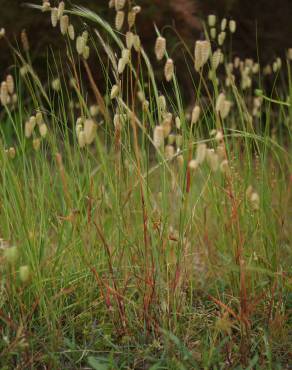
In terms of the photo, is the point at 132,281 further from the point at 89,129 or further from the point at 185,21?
the point at 185,21

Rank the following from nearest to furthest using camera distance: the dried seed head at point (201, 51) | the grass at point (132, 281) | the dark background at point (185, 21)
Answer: the dried seed head at point (201, 51) < the grass at point (132, 281) < the dark background at point (185, 21)

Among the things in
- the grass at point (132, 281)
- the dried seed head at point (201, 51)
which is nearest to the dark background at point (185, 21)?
the grass at point (132, 281)

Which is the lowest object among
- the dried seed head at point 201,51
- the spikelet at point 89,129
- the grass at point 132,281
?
the grass at point 132,281

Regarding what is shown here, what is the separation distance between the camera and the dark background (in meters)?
4.56

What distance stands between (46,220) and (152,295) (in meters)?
0.42

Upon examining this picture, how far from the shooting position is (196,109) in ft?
4.77

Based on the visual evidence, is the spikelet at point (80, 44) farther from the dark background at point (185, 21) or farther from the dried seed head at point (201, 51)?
the dark background at point (185, 21)

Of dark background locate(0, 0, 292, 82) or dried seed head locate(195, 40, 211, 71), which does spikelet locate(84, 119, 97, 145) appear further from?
dark background locate(0, 0, 292, 82)

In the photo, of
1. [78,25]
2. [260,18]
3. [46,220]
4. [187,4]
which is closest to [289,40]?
[260,18]

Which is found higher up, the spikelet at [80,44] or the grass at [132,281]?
the spikelet at [80,44]

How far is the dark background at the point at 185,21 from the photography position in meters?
4.56

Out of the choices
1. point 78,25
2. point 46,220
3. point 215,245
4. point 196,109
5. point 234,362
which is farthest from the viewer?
point 78,25

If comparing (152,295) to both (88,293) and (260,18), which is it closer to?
(88,293)

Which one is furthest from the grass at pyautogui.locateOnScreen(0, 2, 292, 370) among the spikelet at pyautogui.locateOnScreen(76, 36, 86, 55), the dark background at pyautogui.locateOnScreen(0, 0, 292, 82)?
the dark background at pyautogui.locateOnScreen(0, 0, 292, 82)
